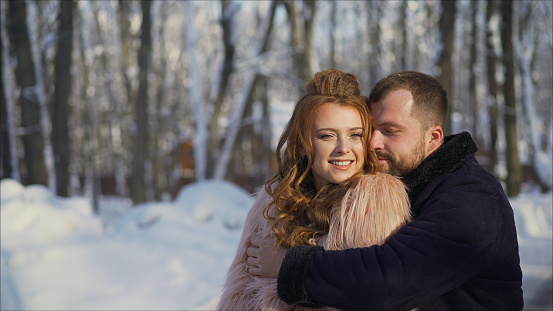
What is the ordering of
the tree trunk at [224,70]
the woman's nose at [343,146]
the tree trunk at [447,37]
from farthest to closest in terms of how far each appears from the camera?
the tree trunk at [224,70], the tree trunk at [447,37], the woman's nose at [343,146]

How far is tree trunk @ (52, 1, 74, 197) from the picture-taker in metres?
11.0

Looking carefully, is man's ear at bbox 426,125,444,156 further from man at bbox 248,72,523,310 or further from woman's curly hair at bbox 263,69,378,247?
woman's curly hair at bbox 263,69,378,247

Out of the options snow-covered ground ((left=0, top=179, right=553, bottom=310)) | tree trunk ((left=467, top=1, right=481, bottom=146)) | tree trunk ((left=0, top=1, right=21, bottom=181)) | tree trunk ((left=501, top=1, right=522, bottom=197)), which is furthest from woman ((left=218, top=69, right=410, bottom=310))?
tree trunk ((left=467, top=1, right=481, bottom=146))

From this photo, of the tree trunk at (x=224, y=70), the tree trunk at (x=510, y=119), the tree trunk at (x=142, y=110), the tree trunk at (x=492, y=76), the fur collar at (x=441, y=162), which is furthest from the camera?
the tree trunk at (x=492, y=76)

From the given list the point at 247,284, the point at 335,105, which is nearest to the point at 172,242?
the point at 247,284

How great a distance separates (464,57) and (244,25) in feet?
52.3

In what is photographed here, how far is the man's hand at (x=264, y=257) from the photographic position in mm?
2352

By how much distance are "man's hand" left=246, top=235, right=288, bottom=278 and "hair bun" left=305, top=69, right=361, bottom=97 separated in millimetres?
769

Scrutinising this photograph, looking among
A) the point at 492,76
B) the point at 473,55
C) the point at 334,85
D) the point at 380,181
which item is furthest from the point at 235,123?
the point at 473,55

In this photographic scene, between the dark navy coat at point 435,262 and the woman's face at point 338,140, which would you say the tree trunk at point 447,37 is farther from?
the dark navy coat at point 435,262

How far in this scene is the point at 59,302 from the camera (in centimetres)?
394

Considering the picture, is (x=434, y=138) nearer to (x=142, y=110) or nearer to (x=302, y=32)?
(x=302, y=32)

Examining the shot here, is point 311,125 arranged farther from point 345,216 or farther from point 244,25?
point 244,25

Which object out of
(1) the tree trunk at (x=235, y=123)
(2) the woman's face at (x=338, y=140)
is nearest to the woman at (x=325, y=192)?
(2) the woman's face at (x=338, y=140)
